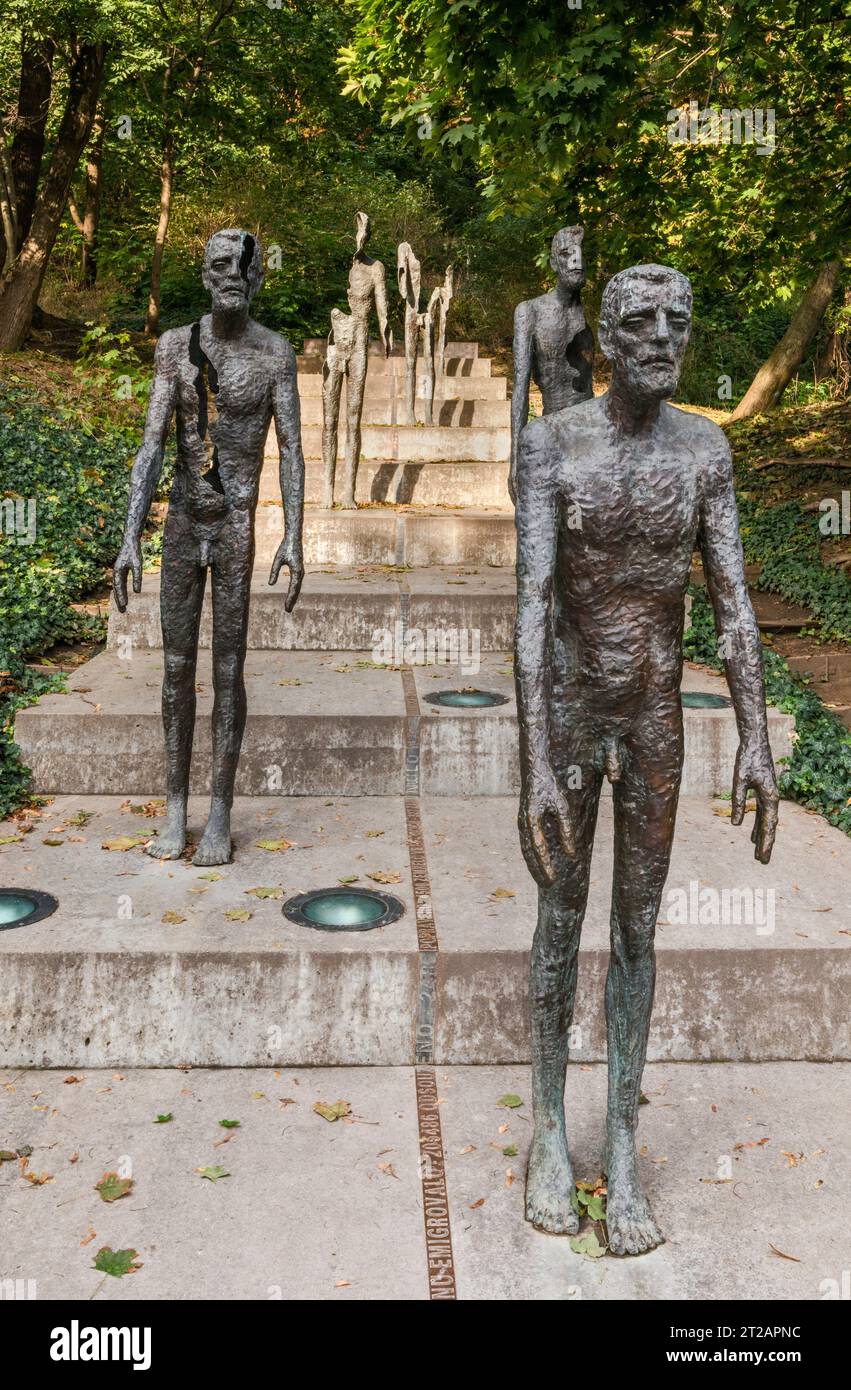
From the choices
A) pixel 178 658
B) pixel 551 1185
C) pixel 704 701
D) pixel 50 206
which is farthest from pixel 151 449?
pixel 50 206

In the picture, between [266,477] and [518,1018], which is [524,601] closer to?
[518,1018]

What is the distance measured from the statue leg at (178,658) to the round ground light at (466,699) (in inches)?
75.6

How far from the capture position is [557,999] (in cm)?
329

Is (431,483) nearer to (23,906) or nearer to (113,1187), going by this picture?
(23,906)

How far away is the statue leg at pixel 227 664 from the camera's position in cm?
506

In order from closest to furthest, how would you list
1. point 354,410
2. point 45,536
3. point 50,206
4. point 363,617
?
point 363,617
point 45,536
point 354,410
point 50,206

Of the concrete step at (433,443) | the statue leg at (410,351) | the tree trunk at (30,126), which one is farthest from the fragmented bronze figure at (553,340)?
the tree trunk at (30,126)

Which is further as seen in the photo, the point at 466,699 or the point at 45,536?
the point at 45,536

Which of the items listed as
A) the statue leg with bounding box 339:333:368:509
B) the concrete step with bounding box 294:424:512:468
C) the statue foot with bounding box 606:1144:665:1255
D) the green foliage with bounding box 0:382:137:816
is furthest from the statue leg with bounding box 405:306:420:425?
the statue foot with bounding box 606:1144:665:1255

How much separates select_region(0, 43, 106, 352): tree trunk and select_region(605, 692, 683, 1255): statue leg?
1489 cm

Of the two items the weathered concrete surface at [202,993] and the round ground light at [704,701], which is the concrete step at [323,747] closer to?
the round ground light at [704,701]

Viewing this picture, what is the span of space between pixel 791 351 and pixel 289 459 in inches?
563

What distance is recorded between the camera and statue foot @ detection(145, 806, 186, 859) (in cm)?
527
